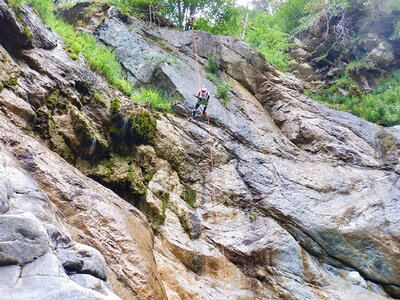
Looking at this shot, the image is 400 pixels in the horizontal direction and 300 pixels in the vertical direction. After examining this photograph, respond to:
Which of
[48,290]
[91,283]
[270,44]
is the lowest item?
[91,283]

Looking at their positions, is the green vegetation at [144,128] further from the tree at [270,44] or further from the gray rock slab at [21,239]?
the tree at [270,44]


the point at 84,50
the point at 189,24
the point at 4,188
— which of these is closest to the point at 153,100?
the point at 84,50

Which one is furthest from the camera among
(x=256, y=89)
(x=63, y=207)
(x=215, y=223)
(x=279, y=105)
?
(x=256, y=89)

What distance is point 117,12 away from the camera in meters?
13.7

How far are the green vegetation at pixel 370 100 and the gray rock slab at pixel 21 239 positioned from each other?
45.4ft

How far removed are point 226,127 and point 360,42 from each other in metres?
12.6

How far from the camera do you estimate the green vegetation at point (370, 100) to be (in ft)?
41.1

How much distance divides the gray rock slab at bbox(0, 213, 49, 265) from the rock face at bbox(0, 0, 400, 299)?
0.4 inches

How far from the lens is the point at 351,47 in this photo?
17.3 m

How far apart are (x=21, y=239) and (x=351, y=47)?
19801 millimetres

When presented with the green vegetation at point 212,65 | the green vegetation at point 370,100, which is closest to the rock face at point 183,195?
the green vegetation at point 212,65

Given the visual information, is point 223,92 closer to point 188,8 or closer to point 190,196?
point 190,196

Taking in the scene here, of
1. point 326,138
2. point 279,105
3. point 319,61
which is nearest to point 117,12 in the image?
point 279,105

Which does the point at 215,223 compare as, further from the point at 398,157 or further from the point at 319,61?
the point at 319,61
